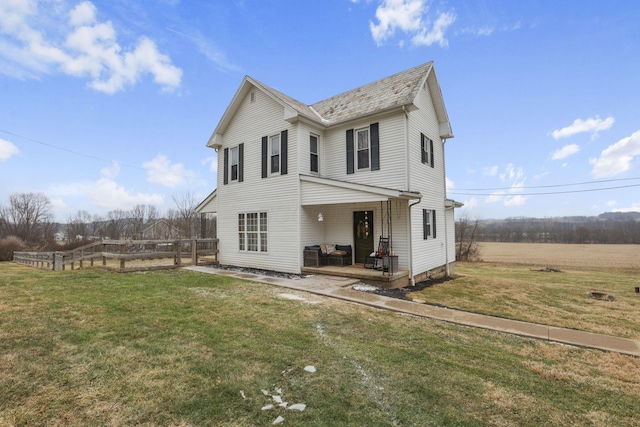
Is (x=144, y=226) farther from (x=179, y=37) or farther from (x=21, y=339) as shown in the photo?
(x=21, y=339)

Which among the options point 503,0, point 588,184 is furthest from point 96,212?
point 588,184

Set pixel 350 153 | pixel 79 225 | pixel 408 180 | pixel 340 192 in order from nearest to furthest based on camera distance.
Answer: pixel 340 192 < pixel 408 180 < pixel 350 153 < pixel 79 225

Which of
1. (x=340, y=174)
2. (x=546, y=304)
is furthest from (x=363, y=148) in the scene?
(x=546, y=304)

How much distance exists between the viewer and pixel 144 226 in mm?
39438

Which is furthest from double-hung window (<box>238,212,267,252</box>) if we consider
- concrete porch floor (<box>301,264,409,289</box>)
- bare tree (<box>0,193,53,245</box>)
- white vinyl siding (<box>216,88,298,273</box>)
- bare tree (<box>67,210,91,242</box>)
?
bare tree (<box>67,210,91,242</box>)

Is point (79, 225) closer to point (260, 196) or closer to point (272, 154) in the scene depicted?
point (260, 196)

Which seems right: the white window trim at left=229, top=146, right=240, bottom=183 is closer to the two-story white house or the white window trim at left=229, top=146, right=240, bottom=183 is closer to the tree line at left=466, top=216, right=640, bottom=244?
the two-story white house

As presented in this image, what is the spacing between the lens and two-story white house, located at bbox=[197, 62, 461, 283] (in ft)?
33.1

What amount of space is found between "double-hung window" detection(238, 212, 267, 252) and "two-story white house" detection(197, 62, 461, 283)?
1.8 inches

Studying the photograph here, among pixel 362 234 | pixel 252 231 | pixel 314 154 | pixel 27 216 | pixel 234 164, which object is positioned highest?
pixel 234 164

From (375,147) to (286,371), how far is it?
28.5 ft

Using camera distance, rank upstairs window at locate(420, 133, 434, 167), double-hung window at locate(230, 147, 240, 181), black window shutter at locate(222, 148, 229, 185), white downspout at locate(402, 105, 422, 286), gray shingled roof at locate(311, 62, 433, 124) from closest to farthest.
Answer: white downspout at locate(402, 105, 422, 286) < gray shingled roof at locate(311, 62, 433, 124) < upstairs window at locate(420, 133, 434, 167) < double-hung window at locate(230, 147, 240, 181) < black window shutter at locate(222, 148, 229, 185)

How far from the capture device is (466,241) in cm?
3023

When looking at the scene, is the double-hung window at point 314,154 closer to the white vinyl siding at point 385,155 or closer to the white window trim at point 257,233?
the white vinyl siding at point 385,155
